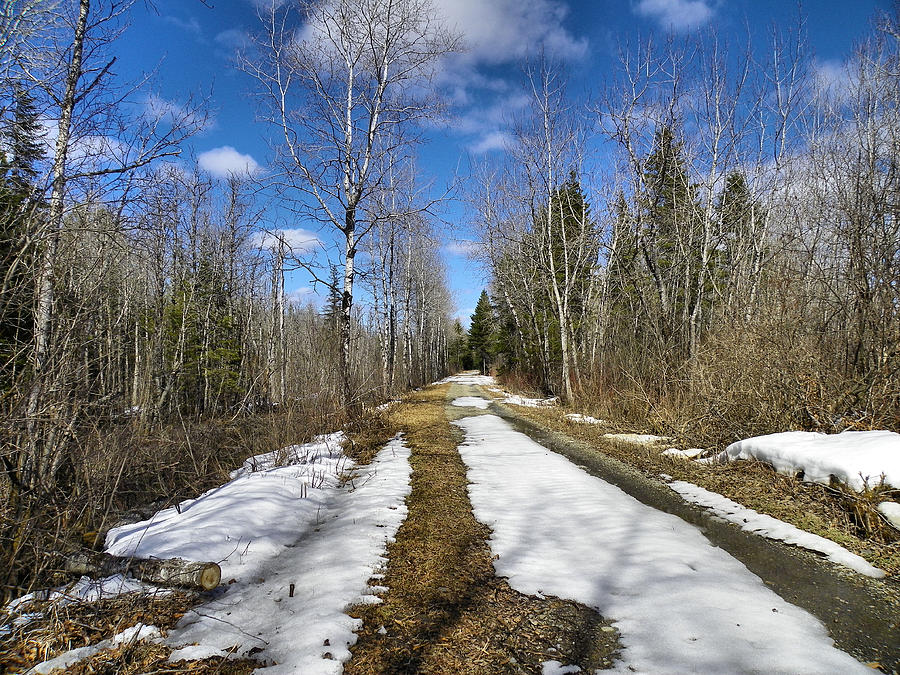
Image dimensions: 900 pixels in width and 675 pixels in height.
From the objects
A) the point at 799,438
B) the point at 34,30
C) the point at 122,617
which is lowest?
the point at 122,617

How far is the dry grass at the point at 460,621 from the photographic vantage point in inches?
90.9

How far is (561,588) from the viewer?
3.05 metres

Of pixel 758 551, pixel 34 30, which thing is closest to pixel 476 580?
pixel 758 551

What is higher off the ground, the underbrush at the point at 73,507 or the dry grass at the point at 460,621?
the underbrush at the point at 73,507

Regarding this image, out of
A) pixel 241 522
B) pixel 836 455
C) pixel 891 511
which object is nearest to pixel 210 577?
pixel 241 522

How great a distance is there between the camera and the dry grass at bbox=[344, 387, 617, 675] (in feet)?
7.57

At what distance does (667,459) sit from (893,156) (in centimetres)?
688

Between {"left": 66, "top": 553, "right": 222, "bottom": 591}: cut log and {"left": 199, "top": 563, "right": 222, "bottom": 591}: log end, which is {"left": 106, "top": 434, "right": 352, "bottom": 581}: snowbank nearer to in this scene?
{"left": 66, "top": 553, "right": 222, "bottom": 591}: cut log

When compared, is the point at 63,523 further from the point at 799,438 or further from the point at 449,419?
the point at 449,419

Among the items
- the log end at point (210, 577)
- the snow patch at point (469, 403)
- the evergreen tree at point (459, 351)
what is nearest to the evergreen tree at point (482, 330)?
the evergreen tree at point (459, 351)

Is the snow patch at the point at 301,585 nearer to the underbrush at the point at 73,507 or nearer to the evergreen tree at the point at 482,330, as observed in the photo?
the underbrush at the point at 73,507

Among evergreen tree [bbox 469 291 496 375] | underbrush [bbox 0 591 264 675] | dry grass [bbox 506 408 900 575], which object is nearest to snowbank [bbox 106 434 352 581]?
underbrush [bbox 0 591 264 675]

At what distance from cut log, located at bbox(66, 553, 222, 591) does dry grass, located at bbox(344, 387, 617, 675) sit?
1.17 meters

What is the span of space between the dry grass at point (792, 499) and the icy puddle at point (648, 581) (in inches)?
45.3
